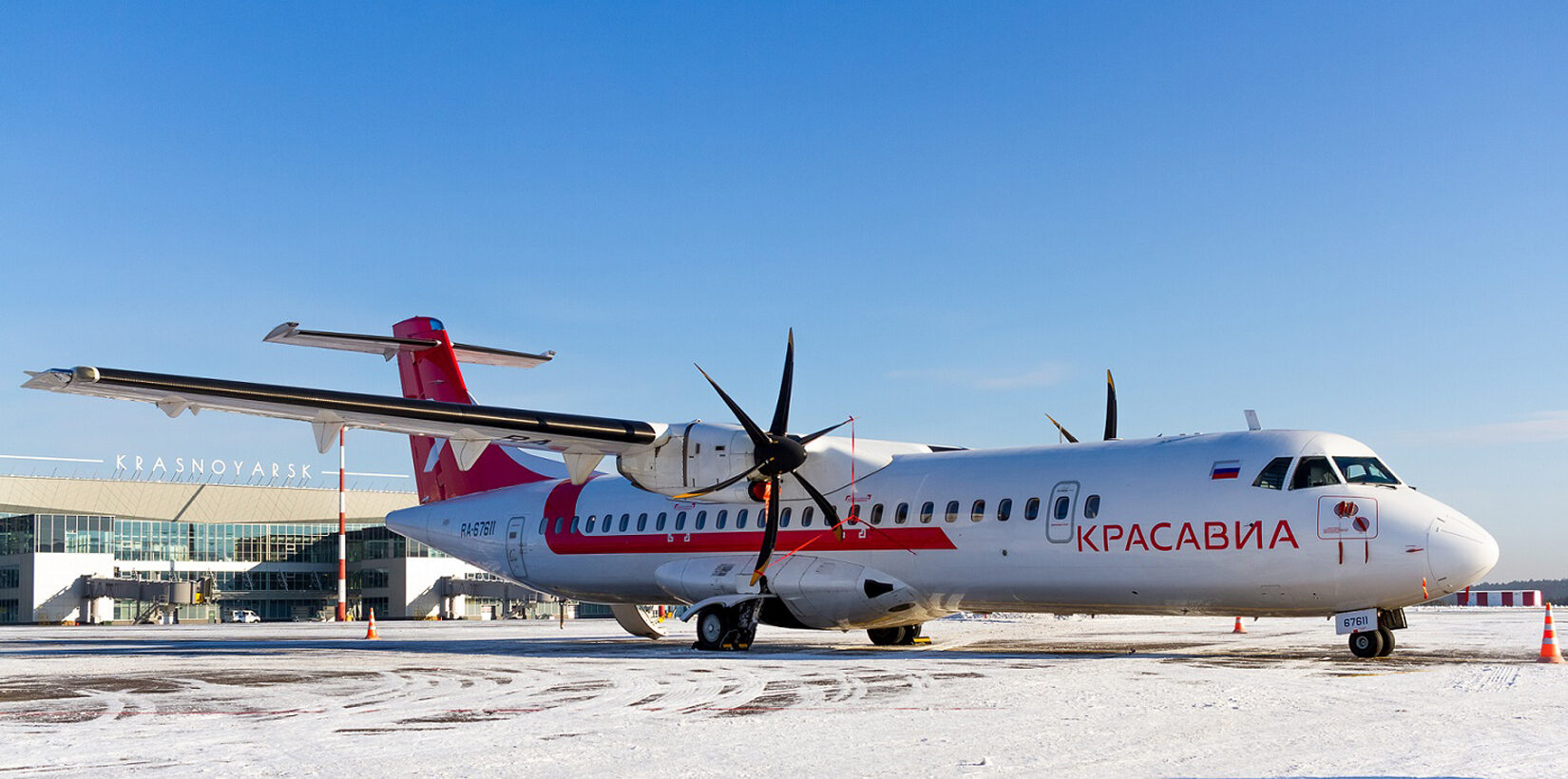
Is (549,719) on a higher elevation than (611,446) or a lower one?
lower

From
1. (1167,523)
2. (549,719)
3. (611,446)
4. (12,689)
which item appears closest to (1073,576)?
(1167,523)

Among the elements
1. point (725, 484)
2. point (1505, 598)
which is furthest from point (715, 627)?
point (1505, 598)

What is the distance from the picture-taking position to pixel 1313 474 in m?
16.3

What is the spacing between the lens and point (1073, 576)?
17703 mm

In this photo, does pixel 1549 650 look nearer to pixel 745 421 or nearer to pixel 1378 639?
pixel 1378 639

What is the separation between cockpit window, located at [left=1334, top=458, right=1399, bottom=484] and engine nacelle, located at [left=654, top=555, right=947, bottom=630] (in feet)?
20.3

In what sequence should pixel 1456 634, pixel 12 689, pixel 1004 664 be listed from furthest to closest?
pixel 1456 634 < pixel 1004 664 < pixel 12 689

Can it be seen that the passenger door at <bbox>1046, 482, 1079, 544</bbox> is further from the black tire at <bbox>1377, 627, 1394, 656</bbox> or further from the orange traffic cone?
the orange traffic cone

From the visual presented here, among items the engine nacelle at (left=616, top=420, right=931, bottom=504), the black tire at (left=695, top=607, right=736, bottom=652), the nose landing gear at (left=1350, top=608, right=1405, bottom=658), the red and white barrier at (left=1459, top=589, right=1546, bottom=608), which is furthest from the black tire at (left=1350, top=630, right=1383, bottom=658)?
the red and white barrier at (left=1459, top=589, right=1546, bottom=608)

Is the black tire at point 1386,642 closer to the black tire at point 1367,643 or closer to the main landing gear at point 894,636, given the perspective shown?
the black tire at point 1367,643

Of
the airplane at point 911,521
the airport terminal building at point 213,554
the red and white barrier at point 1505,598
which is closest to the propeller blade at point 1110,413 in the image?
the airplane at point 911,521

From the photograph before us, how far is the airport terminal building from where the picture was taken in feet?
202

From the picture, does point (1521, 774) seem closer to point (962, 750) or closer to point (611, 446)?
point (962, 750)

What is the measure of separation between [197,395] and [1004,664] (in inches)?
423
